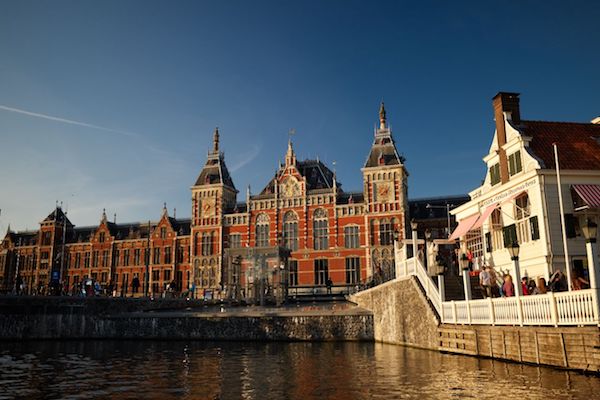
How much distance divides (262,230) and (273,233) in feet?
5.74

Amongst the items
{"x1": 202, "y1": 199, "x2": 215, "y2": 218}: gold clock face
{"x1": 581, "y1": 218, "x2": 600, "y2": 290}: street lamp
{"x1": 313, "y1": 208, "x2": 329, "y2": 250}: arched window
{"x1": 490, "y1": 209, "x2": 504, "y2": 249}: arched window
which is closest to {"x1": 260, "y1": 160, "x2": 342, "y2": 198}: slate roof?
Answer: {"x1": 313, "y1": 208, "x2": 329, "y2": 250}: arched window

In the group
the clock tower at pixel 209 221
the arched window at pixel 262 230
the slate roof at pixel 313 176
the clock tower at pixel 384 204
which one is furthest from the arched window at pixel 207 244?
the clock tower at pixel 384 204

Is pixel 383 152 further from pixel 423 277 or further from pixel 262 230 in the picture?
pixel 423 277

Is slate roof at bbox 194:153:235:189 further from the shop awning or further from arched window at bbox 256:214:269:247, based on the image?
the shop awning

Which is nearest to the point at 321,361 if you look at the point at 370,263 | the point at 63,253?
the point at 370,263

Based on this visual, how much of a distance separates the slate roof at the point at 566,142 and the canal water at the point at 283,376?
412 inches

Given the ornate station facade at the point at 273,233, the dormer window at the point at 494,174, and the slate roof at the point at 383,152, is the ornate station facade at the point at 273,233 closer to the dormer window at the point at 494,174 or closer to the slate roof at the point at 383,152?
the slate roof at the point at 383,152

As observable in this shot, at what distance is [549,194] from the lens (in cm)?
2095

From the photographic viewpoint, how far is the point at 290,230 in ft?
Answer: 187

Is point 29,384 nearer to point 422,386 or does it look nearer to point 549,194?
point 422,386

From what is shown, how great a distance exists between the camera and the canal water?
37.6 ft

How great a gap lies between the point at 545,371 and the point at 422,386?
368 cm

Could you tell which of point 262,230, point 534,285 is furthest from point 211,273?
point 534,285

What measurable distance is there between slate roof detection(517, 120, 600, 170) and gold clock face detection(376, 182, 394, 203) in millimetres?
28965
